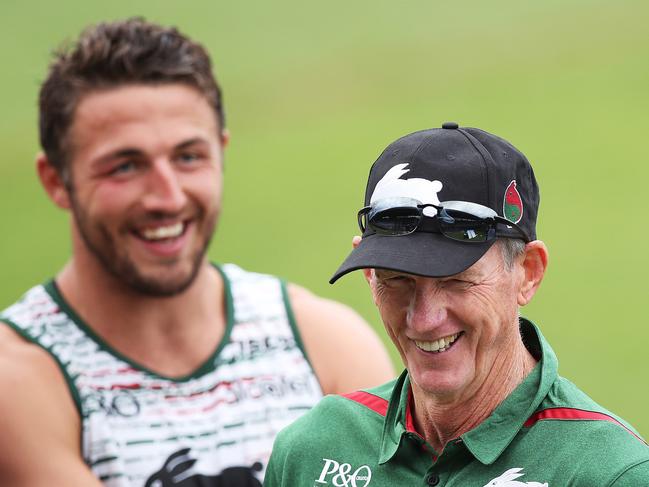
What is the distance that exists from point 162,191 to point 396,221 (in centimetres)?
182

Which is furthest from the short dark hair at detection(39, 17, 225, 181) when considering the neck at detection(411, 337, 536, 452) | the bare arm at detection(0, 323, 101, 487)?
the neck at detection(411, 337, 536, 452)

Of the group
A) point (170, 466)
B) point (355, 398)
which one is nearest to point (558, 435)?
point (355, 398)

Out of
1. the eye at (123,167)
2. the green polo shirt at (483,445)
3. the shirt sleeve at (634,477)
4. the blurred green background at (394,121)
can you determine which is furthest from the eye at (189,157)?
the blurred green background at (394,121)

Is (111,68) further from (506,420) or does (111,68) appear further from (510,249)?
(506,420)

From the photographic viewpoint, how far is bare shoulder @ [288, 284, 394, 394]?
5016mm

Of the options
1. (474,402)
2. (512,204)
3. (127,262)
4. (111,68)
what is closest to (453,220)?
(512,204)

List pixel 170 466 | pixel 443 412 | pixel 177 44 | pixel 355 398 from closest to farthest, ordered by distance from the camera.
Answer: pixel 443 412 < pixel 355 398 < pixel 170 466 < pixel 177 44

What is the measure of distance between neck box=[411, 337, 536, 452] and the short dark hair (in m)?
2.04

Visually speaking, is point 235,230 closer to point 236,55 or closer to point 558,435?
point 236,55

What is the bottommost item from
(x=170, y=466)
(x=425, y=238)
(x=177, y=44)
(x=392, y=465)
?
(x=170, y=466)

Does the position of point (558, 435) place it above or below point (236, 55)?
below

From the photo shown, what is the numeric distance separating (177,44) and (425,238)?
219cm

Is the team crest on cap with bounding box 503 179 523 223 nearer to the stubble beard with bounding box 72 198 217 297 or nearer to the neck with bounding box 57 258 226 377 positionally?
the stubble beard with bounding box 72 198 217 297

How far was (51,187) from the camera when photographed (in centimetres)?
509
